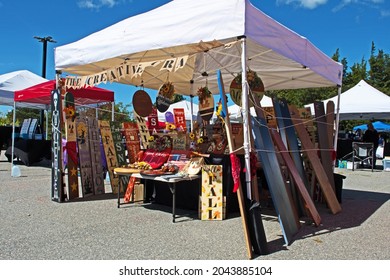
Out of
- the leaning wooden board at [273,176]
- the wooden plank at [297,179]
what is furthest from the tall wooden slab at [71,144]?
the wooden plank at [297,179]

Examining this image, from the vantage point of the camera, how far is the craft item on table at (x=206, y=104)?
6254 mm

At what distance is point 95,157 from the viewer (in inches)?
265

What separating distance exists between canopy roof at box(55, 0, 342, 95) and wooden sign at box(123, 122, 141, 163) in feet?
4.03

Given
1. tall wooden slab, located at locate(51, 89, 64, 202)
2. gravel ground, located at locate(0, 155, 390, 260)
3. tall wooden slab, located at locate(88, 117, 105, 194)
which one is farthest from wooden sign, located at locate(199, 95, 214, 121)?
tall wooden slab, located at locate(51, 89, 64, 202)

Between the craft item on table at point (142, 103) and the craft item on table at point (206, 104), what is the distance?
1.10 m

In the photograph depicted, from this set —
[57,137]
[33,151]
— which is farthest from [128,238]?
[33,151]

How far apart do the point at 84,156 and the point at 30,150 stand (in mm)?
5982

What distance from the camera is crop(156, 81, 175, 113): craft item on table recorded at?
20.9 ft

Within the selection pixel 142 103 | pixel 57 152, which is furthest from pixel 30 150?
pixel 142 103

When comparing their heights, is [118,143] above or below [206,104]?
below

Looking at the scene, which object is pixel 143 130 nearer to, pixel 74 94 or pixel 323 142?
pixel 323 142

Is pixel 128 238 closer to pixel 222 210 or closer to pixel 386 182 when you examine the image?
pixel 222 210

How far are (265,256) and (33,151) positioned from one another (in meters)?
9.96

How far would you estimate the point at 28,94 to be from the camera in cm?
1012
